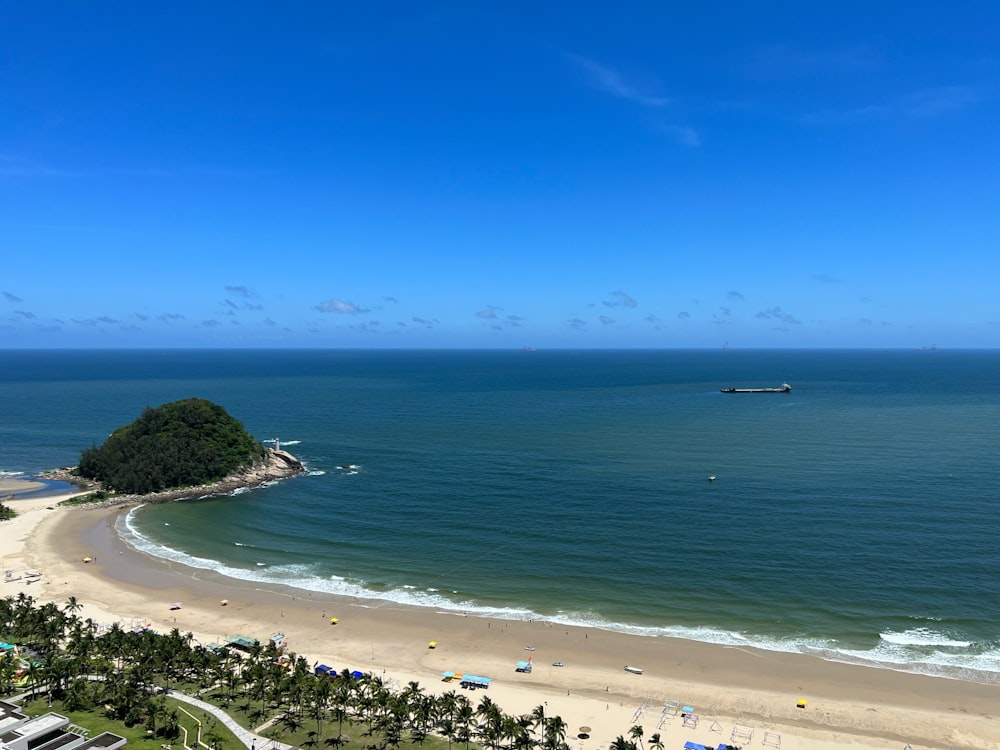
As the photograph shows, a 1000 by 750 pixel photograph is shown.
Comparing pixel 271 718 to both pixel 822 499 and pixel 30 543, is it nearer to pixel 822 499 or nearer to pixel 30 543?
pixel 30 543

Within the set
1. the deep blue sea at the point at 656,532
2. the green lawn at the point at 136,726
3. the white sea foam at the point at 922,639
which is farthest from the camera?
the deep blue sea at the point at 656,532

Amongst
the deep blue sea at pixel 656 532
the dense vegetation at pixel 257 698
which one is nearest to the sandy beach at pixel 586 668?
the deep blue sea at pixel 656 532

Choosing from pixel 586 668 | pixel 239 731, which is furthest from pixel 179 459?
pixel 586 668

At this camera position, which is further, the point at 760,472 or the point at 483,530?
the point at 760,472

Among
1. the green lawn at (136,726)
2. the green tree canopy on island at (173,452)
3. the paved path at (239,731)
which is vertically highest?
the green tree canopy on island at (173,452)

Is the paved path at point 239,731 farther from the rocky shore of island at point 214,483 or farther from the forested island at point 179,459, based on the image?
the forested island at point 179,459

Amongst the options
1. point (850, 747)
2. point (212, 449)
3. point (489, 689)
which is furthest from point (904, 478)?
point (212, 449)
